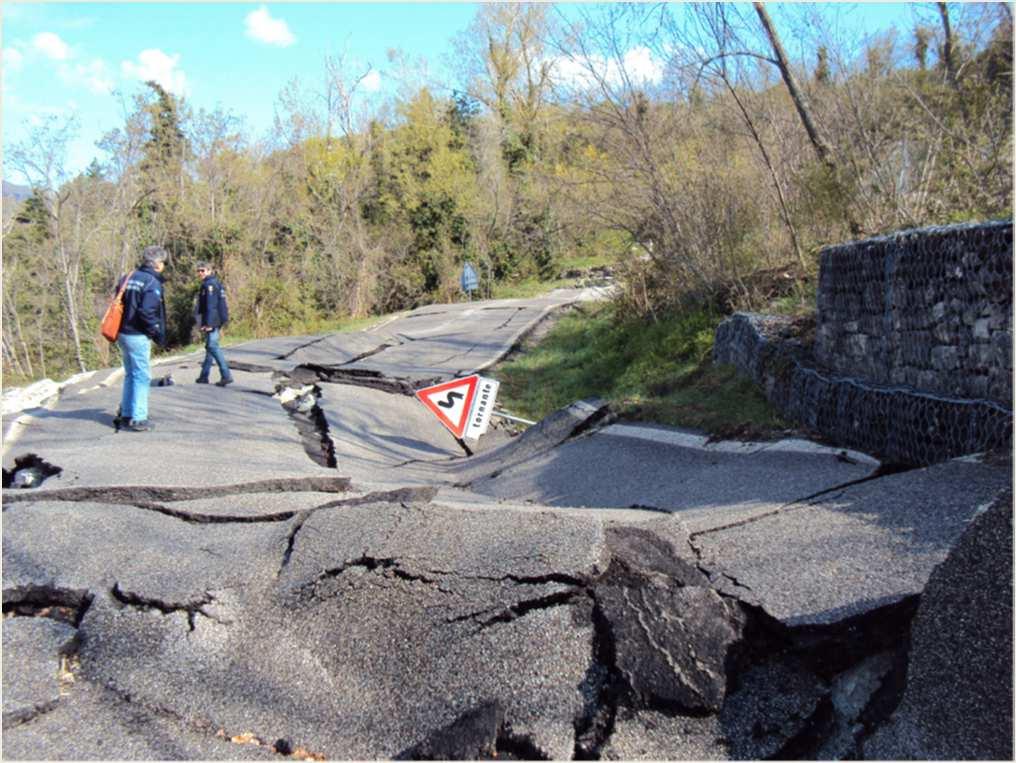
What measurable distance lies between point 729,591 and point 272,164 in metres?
39.7

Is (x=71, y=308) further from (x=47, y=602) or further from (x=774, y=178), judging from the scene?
(x=47, y=602)

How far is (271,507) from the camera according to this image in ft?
20.2

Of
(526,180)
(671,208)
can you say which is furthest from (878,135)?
(526,180)

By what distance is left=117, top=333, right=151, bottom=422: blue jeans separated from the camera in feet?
30.6

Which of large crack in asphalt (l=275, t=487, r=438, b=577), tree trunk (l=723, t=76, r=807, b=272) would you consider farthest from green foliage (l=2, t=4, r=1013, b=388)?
large crack in asphalt (l=275, t=487, r=438, b=577)

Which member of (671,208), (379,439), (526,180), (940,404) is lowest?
(379,439)

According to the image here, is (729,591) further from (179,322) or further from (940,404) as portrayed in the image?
(179,322)

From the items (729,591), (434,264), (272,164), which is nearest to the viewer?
(729,591)

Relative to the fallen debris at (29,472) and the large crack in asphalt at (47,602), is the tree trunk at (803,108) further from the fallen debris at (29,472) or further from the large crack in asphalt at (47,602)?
the large crack in asphalt at (47,602)

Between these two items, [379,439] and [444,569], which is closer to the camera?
[444,569]

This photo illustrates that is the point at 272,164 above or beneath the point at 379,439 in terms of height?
above

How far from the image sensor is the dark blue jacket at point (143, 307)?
927cm

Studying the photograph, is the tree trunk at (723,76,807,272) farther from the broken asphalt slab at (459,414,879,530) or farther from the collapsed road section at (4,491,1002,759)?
the collapsed road section at (4,491,1002,759)

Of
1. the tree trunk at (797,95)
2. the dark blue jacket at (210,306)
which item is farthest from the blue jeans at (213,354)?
the tree trunk at (797,95)
